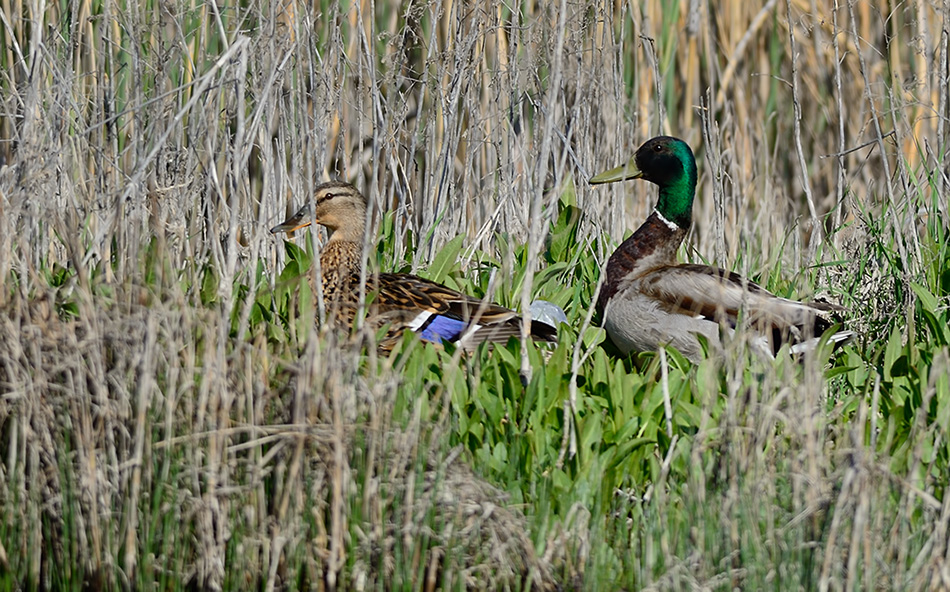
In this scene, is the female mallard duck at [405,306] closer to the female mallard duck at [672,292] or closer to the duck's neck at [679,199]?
the female mallard duck at [672,292]

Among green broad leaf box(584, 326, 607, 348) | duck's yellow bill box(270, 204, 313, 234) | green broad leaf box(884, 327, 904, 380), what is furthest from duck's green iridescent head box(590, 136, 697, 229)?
green broad leaf box(884, 327, 904, 380)

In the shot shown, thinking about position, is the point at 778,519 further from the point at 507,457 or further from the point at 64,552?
the point at 64,552

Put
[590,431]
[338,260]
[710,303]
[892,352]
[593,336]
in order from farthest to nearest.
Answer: [338,260], [710,303], [593,336], [892,352], [590,431]

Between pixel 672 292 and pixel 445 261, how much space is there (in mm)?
819

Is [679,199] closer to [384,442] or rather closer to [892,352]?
[892,352]

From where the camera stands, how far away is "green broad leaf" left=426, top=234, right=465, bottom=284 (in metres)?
4.35

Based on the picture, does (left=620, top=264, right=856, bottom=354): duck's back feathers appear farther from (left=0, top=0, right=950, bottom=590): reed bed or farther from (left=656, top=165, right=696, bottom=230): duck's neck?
(left=656, top=165, right=696, bottom=230): duck's neck

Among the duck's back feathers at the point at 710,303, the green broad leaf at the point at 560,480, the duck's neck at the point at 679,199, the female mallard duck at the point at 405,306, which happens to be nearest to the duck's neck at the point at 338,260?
the female mallard duck at the point at 405,306

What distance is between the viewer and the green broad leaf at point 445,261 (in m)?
4.35

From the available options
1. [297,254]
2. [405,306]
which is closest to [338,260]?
[297,254]

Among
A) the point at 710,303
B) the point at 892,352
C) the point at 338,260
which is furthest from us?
the point at 338,260

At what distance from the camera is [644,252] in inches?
173

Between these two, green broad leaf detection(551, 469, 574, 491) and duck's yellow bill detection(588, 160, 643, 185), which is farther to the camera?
duck's yellow bill detection(588, 160, 643, 185)

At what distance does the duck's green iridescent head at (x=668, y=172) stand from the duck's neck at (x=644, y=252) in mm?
44
